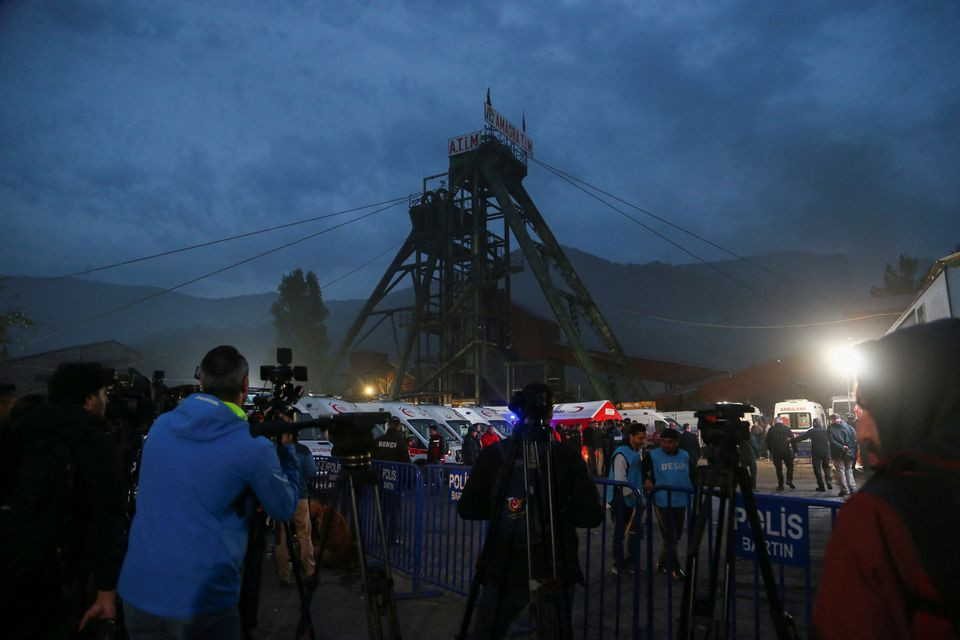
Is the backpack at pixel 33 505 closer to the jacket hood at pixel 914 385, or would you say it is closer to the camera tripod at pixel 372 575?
the camera tripod at pixel 372 575

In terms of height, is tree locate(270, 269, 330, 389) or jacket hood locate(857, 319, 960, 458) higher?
tree locate(270, 269, 330, 389)

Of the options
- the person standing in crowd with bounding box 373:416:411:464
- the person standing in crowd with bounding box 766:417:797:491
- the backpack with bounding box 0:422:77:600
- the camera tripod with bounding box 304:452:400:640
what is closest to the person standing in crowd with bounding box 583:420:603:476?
the person standing in crowd with bounding box 766:417:797:491

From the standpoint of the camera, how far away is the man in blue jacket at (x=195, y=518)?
2.21m

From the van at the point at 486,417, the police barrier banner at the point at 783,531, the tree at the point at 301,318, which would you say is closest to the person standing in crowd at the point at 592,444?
the van at the point at 486,417

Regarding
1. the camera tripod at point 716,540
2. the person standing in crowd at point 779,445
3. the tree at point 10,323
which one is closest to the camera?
the camera tripod at point 716,540

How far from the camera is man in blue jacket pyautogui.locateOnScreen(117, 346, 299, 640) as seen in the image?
2.21m

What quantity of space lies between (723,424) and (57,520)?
340 centimetres

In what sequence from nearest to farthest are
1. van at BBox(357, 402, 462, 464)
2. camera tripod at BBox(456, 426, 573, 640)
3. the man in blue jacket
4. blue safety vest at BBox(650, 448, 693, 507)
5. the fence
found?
the man in blue jacket → camera tripod at BBox(456, 426, 573, 640) → the fence → blue safety vest at BBox(650, 448, 693, 507) → van at BBox(357, 402, 462, 464)

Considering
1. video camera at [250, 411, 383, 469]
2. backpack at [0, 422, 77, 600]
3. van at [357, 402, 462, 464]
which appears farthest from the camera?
van at [357, 402, 462, 464]

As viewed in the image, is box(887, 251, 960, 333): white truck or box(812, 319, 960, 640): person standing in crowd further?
box(887, 251, 960, 333): white truck

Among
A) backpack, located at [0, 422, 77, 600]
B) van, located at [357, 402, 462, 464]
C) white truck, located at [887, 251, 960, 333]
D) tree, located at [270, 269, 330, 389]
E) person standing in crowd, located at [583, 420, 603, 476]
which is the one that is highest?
tree, located at [270, 269, 330, 389]

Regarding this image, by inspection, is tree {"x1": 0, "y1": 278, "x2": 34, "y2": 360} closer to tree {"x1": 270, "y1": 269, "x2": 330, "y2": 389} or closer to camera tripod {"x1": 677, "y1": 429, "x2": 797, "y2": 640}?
camera tripod {"x1": 677, "y1": 429, "x2": 797, "y2": 640}

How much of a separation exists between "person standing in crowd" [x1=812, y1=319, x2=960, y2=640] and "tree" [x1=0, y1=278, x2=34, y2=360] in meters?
30.8

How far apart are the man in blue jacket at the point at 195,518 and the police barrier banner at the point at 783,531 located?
3.15 meters
